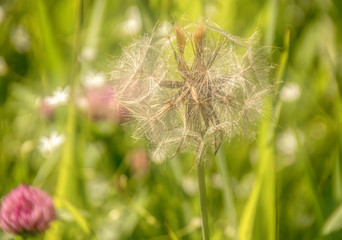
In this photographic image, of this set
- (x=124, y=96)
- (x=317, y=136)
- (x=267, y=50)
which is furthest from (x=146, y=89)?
(x=317, y=136)

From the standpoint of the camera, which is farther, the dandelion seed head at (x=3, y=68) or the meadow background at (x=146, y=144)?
the dandelion seed head at (x=3, y=68)

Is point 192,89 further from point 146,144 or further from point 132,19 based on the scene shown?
point 132,19

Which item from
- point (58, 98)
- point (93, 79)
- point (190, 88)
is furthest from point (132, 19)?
point (190, 88)

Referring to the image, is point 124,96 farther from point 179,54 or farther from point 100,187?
point 100,187

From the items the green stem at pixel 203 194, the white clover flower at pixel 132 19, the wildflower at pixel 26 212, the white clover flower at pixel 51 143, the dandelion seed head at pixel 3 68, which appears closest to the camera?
the green stem at pixel 203 194

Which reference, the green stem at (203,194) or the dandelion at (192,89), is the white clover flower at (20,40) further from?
the green stem at (203,194)

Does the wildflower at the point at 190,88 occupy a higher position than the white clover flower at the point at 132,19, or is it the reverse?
the white clover flower at the point at 132,19

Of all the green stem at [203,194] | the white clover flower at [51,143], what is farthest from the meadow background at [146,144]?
the green stem at [203,194]
